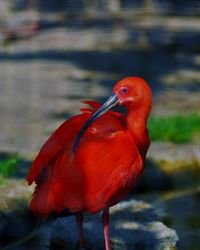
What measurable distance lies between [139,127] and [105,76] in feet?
18.1

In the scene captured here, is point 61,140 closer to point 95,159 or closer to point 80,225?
point 95,159

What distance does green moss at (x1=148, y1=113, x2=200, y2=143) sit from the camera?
27.5 ft

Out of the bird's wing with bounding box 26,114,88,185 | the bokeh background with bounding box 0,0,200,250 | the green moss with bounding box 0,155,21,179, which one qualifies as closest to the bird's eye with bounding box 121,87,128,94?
the bird's wing with bounding box 26,114,88,185

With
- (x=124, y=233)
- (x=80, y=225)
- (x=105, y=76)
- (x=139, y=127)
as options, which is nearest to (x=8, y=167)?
(x=124, y=233)

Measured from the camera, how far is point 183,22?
14.5 metres

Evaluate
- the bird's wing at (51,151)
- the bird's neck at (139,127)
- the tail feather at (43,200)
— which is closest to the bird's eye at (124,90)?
the bird's neck at (139,127)

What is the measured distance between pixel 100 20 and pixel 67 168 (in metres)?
9.63

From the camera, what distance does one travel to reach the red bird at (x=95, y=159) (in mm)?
5371

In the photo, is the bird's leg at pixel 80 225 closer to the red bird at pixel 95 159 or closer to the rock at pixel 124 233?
the red bird at pixel 95 159

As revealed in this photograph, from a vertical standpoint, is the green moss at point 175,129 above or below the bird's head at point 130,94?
below

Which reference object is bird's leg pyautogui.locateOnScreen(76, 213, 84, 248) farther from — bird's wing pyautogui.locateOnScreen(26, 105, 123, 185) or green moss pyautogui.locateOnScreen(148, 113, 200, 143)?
green moss pyautogui.locateOnScreen(148, 113, 200, 143)

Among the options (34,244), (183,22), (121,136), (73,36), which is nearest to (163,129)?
(34,244)

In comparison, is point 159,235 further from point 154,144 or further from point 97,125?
point 154,144

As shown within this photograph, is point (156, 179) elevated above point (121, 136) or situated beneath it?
situated beneath
